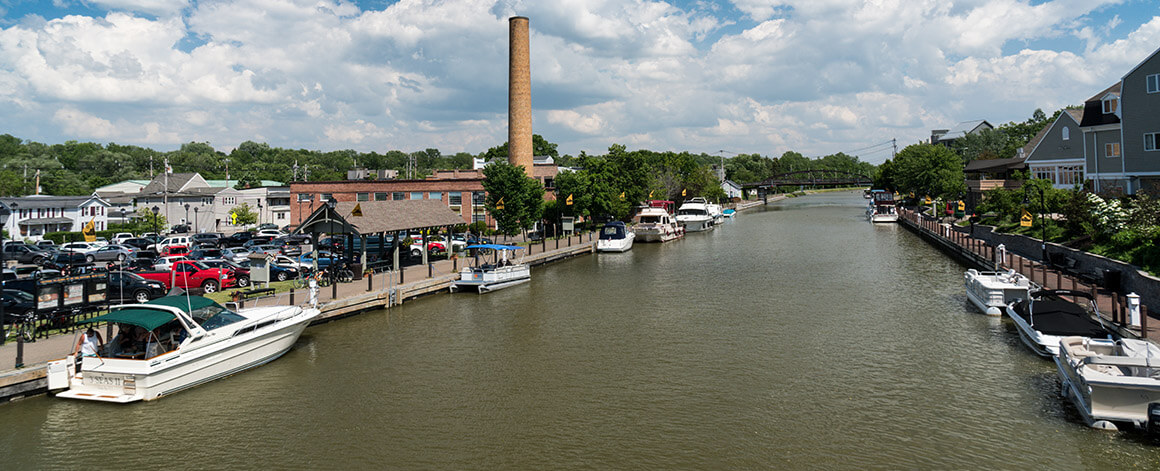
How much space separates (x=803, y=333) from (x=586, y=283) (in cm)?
1645

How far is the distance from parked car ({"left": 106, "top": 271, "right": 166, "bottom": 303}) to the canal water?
7.62 meters

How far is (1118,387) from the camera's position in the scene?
1443 centimetres

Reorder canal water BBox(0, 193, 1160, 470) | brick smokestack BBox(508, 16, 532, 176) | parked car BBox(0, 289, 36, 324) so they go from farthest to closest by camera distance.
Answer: brick smokestack BBox(508, 16, 532, 176) < parked car BBox(0, 289, 36, 324) < canal water BBox(0, 193, 1160, 470)

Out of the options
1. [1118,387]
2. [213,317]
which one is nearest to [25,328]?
[213,317]

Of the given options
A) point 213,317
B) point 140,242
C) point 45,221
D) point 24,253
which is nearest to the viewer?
point 213,317

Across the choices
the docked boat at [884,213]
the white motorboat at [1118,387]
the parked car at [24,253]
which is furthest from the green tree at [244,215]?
the white motorboat at [1118,387]

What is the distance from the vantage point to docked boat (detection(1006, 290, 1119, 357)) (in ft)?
61.5

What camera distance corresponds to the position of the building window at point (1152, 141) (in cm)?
4100

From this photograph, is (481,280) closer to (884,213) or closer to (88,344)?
(88,344)

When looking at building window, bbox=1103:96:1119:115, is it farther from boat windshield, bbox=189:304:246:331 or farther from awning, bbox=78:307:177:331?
awning, bbox=78:307:177:331

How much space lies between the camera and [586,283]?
39594 millimetres

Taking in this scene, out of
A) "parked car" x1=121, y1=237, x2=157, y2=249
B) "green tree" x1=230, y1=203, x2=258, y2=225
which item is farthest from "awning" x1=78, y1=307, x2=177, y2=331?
"green tree" x1=230, y1=203, x2=258, y2=225

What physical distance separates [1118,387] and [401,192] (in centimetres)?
6801

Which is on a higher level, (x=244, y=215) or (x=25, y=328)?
(x=244, y=215)
